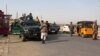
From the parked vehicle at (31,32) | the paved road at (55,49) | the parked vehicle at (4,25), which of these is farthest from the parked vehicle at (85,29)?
the paved road at (55,49)

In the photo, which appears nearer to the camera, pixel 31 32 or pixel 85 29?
pixel 31 32

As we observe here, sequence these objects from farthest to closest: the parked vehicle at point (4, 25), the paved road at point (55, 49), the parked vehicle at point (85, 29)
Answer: the parked vehicle at point (85, 29), the parked vehicle at point (4, 25), the paved road at point (55, 49)

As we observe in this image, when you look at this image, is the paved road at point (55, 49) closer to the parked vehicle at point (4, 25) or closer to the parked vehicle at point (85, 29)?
the parked vehicle at point (4, 25)

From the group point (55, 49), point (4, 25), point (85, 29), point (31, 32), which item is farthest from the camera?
point (85, 29)

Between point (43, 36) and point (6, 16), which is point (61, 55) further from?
point (6, 16)

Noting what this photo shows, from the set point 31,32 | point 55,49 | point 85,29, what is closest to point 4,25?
point 31,32

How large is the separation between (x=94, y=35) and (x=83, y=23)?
18.7 feet

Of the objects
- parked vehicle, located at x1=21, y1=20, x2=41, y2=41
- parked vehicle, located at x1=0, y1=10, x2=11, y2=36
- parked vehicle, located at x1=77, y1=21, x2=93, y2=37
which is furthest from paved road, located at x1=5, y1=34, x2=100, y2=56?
parked vehicle, located at x1=77, y1=21, x2=93, y2=37

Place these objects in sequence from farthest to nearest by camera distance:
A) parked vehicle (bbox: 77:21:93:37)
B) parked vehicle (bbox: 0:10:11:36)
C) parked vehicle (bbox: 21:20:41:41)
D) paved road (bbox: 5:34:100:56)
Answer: parked vehicle (bbox: 77:21:93:37), parked vehicle (bbox: 0:10:11:36), parked vehicle (bbox: 21:20:41:41), paved road (bbox: 5:34:100:56)

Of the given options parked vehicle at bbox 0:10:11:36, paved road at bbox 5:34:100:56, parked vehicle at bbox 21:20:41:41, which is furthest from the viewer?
parked vehicle at bbox 0:10:11:36

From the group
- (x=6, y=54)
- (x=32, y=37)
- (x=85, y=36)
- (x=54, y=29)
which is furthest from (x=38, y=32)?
(x=54, y=29)

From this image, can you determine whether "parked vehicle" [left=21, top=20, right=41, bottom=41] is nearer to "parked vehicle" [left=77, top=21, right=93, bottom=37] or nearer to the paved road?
the paved road

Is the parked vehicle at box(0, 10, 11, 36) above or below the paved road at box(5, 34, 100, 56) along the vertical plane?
above

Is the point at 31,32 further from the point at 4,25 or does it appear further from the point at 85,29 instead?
the point at 85,29
